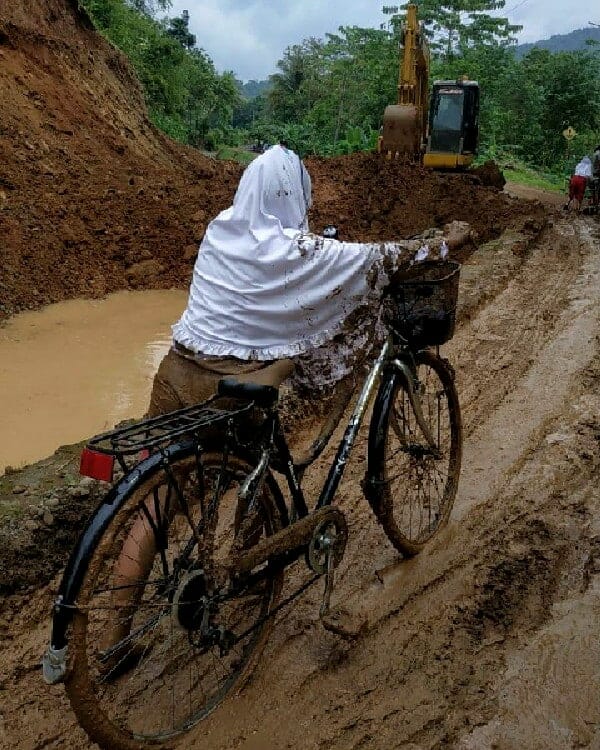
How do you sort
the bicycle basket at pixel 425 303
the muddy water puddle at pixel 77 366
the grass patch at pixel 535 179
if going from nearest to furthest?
the bicycle basket at pixel 425 303 → the muddy water puddle at pixel 77 366 → the grass patch at pixel 535 179

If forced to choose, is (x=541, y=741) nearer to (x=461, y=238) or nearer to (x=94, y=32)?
(x=461, y=238)

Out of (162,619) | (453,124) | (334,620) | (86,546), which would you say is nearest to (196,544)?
(162,619)

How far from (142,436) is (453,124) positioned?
665 inches

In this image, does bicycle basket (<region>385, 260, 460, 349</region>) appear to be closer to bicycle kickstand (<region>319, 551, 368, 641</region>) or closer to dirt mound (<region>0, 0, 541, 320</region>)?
bicycle kickstand (<region>319, 551, 368, 641</region>)

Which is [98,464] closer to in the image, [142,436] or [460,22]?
[142,436]

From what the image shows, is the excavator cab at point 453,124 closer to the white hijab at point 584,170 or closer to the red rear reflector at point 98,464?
the white hijab at point 584,170

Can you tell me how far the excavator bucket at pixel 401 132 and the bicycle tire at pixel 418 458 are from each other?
14055mm

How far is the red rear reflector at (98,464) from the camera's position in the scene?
1936mm

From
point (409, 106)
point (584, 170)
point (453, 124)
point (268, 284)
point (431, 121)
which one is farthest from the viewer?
point (431, 121)

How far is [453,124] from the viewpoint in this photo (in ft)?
56.3

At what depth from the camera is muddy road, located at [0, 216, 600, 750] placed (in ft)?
7.79

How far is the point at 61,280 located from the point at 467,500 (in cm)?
734

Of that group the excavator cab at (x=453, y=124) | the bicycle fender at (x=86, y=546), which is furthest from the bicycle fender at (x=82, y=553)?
the excavator cab at (x=453, y=124)

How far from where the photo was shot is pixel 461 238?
9.48 ft
